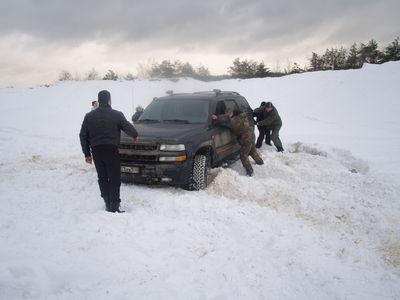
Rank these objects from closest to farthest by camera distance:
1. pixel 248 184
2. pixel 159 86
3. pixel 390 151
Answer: pixel 248 184 → pixel 390 151 → pixel 159 86

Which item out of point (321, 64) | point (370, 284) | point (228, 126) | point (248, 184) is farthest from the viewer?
point (321, 64)

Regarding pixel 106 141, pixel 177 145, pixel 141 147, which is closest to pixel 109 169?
pixel 106 141

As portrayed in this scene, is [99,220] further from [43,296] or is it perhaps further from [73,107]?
[73,107]

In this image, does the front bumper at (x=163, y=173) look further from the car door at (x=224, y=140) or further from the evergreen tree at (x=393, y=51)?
the evergreen tree at (x=393, y=51)

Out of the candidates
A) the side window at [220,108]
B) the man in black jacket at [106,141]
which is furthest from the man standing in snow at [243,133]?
the man in black jacket at [106,141]

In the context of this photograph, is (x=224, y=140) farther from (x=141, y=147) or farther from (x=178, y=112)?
(x=141, y=147)

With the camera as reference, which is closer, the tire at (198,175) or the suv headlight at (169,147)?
the suv headlight at (169,147)

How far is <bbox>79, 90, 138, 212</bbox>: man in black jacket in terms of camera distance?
4.44 metres

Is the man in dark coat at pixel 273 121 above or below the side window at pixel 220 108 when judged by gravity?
below

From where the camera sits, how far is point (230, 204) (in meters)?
4.84

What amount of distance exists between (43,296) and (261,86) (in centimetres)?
2466

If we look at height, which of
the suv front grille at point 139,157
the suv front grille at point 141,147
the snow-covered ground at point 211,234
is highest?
the suv front grille at point 141,147

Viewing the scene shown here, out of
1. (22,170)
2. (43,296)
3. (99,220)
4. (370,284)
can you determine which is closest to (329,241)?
(370,284)

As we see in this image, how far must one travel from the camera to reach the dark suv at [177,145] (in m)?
5.01
